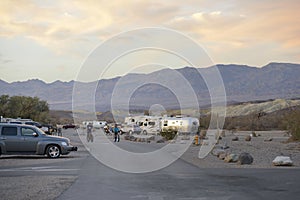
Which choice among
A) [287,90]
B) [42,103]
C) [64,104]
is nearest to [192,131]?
[42,103]

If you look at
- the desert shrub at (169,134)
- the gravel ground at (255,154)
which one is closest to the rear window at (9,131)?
the gravel ground at (255,154)

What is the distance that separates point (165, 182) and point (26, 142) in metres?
11.4

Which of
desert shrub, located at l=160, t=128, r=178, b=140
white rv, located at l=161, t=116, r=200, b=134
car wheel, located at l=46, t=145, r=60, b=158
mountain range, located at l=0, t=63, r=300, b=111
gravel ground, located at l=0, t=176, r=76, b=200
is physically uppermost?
mountain range, located at l=0, t=63, r=300, b=111

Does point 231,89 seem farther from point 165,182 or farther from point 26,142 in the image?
point 165,182

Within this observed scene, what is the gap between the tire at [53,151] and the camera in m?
25.9

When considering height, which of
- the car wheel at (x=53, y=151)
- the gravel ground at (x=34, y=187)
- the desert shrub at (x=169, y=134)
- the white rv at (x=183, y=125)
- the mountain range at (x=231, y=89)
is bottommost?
the gravel ground at (x=34, y=187)

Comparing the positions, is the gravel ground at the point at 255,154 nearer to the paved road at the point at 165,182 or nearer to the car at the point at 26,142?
the paved road at the point at 165,182

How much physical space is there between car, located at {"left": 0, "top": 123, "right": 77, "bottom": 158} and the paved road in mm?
3468

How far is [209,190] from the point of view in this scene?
547 inches

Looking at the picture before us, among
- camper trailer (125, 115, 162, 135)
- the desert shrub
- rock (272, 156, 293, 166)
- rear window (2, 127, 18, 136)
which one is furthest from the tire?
camper trailer (125, 115, 162, 135)

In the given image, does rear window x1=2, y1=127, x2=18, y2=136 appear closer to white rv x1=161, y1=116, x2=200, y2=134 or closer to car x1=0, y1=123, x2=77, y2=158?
car x1=0, y1=123, x2=77, y2=158

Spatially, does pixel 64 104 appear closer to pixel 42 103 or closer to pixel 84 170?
pixel 42 103

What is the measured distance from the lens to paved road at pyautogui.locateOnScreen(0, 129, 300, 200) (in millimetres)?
12992

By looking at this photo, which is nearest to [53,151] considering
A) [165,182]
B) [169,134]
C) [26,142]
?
[26,142]
